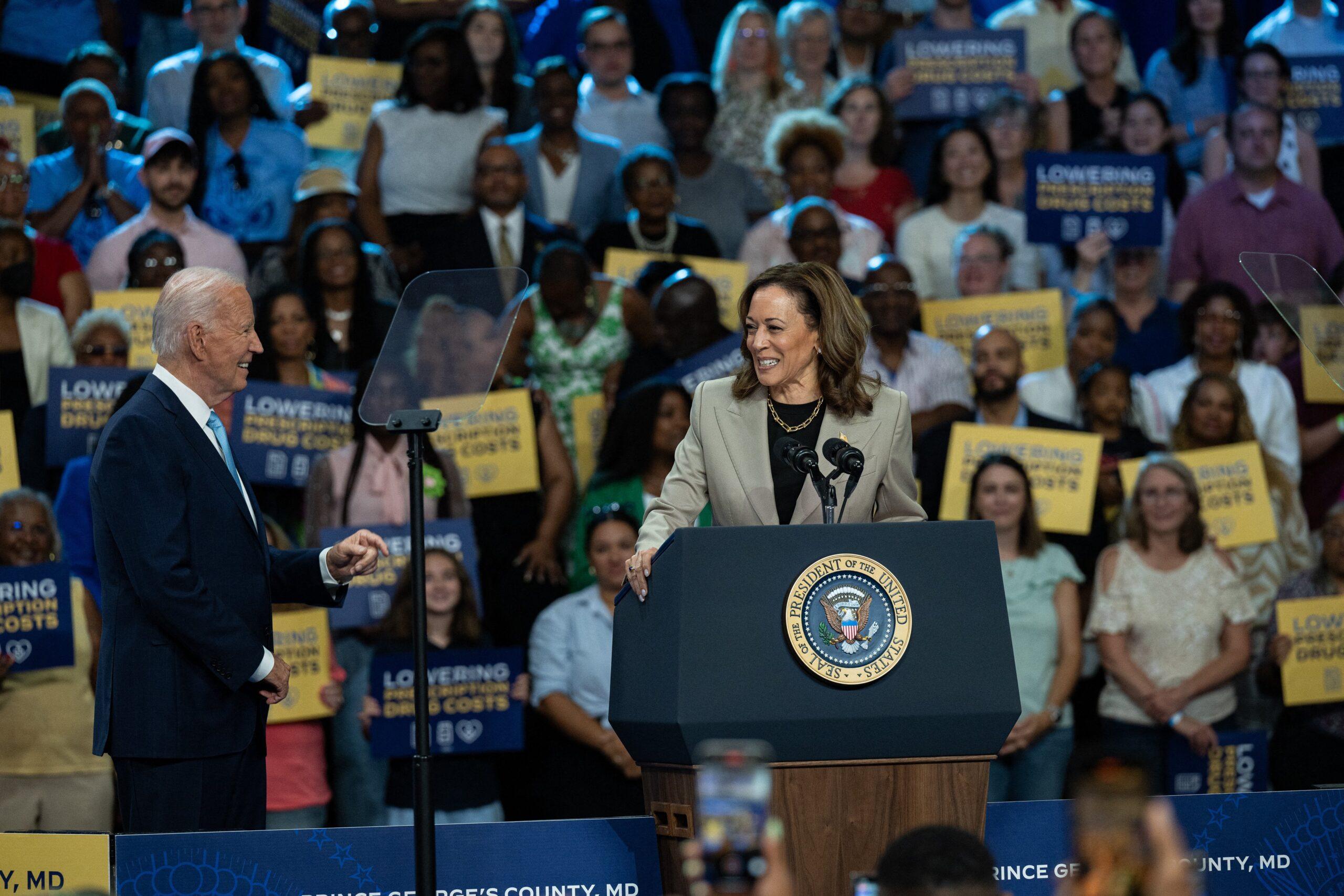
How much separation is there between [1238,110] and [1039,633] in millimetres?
3218

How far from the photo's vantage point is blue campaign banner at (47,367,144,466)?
18.5 ft

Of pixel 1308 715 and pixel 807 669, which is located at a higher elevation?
pixel 807 669

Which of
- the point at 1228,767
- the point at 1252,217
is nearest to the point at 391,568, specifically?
the point at 1228,767

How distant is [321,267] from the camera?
243 inches

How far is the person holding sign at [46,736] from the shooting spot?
16.5ft

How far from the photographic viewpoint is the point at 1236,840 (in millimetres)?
3430

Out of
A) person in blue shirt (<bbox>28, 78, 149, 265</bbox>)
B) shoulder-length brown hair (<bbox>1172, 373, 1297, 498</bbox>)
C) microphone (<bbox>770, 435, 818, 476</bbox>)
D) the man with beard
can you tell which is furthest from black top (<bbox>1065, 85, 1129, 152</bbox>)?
microphone (<bbox>770, 435, 818, 476</bbox>)

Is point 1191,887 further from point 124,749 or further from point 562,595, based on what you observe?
point 562,595

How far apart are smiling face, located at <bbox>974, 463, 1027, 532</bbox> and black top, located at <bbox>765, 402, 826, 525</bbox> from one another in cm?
249

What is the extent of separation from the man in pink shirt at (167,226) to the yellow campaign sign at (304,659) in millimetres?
1825

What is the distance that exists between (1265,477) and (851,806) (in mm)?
3816

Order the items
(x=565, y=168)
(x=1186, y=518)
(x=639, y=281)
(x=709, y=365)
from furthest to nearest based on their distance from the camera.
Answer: (x=565, y=168) < (x=639, y=281) < (x=709, y=365) < (x=1186, y=518)

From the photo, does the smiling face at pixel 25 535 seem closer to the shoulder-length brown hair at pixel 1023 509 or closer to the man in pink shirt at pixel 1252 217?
the shoulder-length brown hair at pixel 1023 509

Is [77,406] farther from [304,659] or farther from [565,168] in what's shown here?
[565,168]
